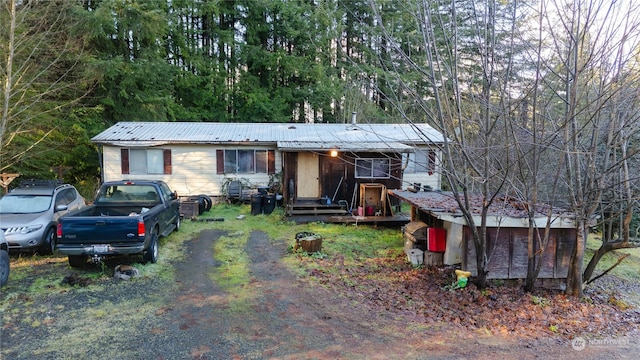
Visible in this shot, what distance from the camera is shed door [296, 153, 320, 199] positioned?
1326 cm

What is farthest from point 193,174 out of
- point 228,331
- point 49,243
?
point 228,331

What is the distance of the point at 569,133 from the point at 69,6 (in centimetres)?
1595

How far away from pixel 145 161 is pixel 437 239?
449 inches

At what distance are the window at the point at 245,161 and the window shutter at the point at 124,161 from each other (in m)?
3.36

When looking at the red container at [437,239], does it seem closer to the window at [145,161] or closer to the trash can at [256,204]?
the trash can at [256,204]

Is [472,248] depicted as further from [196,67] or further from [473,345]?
[196,67]

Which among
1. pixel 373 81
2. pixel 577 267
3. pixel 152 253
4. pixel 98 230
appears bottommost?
pixel 152 253

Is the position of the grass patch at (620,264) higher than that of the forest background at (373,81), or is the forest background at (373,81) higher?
the forest background at (373,81)

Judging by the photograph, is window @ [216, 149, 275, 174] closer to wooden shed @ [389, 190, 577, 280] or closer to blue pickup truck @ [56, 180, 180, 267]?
blue pickup truck @ [56, 180, 180, 267]

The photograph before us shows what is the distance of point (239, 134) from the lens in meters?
14.9

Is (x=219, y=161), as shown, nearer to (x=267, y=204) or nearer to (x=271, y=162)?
(x=271, y=162)

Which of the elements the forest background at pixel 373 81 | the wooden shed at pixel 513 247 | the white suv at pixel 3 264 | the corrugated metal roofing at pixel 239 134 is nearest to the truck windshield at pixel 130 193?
the white suv at pixel 3 264

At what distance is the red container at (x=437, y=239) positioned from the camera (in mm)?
7191

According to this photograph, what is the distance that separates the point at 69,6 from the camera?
13.2 m
